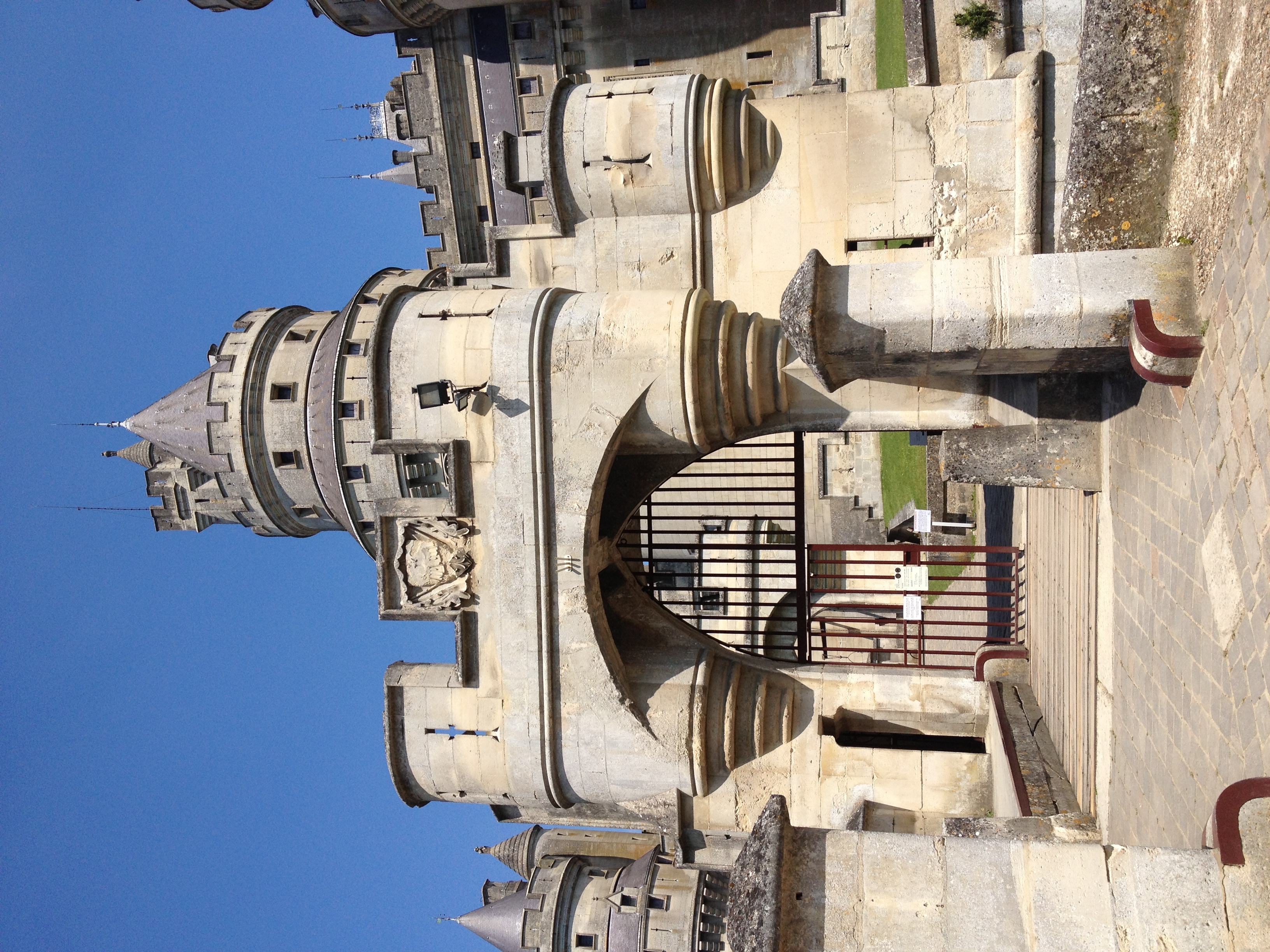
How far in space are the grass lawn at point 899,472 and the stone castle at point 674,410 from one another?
9847 millimetres

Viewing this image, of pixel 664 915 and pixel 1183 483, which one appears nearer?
pixel 1183 483

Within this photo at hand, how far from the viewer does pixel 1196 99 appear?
6.15 metres

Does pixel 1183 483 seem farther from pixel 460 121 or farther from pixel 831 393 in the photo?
pixel 460 121

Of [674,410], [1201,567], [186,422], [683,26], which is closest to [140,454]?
[186,422]

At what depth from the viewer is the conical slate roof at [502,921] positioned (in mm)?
→ 12938

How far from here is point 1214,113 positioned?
5.81m

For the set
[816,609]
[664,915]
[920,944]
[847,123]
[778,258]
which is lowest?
[664,915]

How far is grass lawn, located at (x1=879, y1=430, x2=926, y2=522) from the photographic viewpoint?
20.3 m

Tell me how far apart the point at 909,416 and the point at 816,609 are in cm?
1093

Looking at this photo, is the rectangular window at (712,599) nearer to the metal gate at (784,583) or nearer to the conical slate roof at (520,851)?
the metal gate at (784,583)

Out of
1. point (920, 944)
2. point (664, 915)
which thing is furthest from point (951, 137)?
point (664, 915)

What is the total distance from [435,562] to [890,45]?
1056 centimetres

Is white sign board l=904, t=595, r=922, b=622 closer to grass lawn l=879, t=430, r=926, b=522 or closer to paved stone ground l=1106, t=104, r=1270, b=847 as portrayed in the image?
paved stone ground l=1106, t=104, r=1270, b=847

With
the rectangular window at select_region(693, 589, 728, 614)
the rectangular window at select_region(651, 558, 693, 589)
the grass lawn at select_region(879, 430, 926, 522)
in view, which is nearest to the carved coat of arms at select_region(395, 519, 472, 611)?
the rectangular window at select_region(651, 558, 693, 589)
